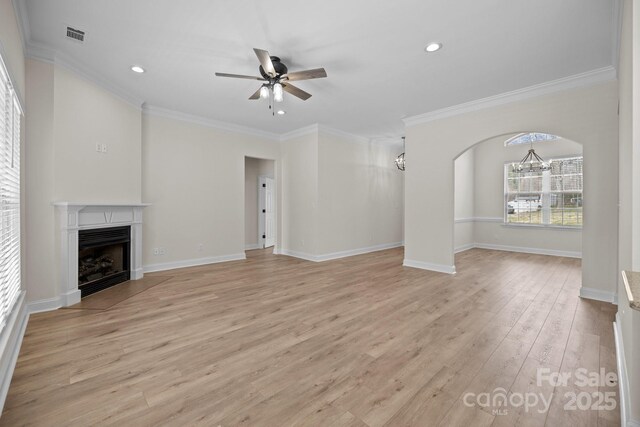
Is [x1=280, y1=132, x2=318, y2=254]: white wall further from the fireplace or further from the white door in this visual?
the fireplace

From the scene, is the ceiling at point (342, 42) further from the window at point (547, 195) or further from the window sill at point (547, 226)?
the window sill at point (547, 226)

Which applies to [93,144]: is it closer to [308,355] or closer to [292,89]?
[292,89]

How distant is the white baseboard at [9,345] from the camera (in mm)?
1732

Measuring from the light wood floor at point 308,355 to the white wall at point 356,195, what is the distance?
8.23 feet

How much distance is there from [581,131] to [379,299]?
3.44 metres

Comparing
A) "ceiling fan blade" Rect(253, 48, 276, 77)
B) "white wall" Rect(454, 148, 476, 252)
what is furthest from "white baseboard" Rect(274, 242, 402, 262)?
"ceiling fan blade" Rect(253, 48, 276, 77)

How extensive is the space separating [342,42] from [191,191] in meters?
3.96

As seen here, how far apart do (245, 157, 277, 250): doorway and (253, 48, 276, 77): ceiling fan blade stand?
4578 millimetres

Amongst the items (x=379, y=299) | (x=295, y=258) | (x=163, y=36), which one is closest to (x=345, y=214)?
(x=295, y=258)

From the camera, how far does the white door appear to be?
7.79 metres

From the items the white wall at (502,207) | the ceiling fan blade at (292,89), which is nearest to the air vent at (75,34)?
the ceiling fan blade at (292,89)

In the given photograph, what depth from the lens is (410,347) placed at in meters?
2.33

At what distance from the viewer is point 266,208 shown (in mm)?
7867

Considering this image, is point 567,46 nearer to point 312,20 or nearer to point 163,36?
point 312,20
